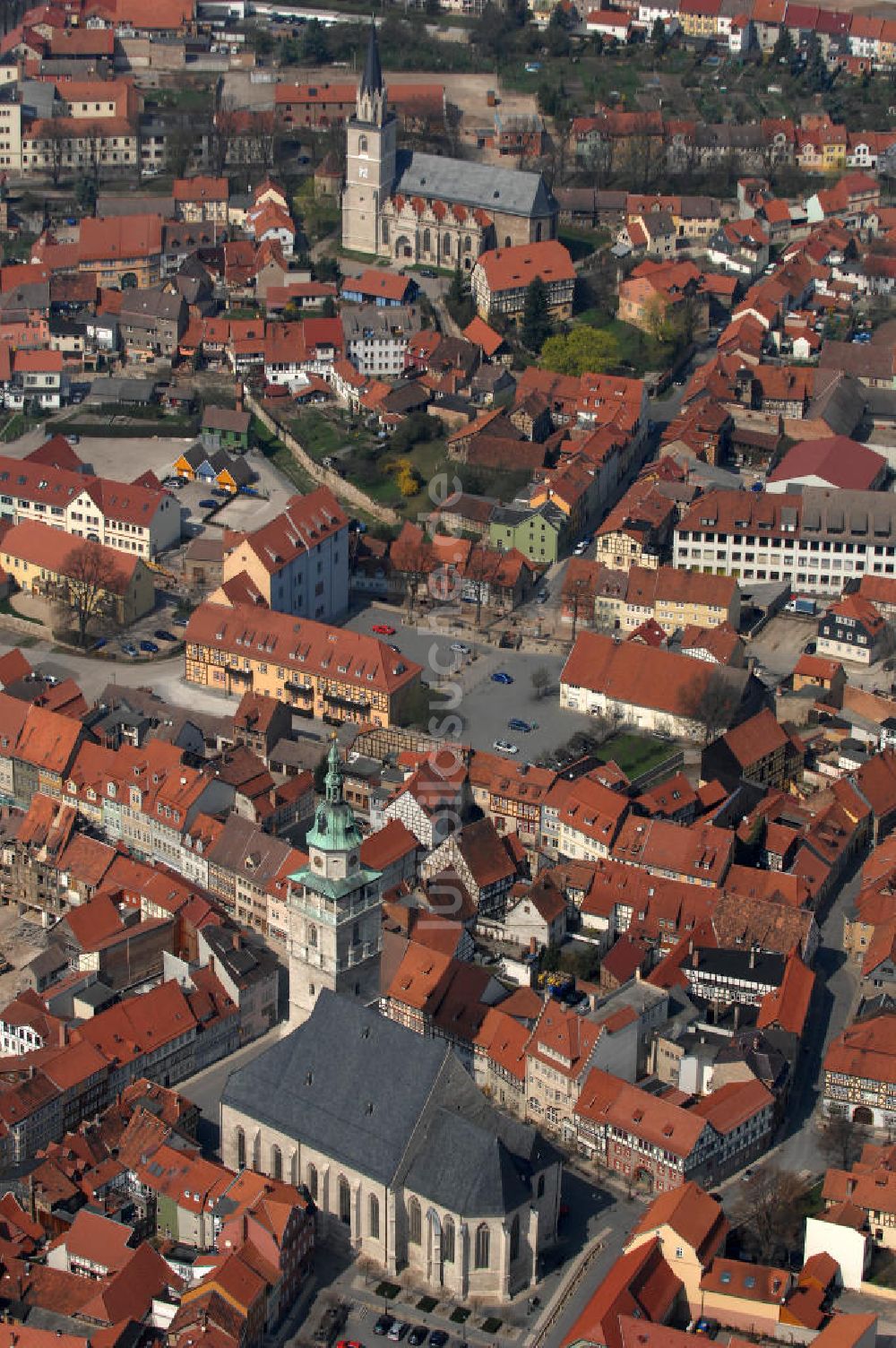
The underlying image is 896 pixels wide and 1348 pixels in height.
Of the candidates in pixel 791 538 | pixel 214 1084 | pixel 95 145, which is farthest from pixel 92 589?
pixel 95 145

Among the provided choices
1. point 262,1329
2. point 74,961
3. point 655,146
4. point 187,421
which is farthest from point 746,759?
point 655,146

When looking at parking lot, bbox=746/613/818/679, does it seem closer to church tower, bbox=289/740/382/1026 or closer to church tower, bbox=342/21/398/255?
church tower, bbox=289/740/382/1026

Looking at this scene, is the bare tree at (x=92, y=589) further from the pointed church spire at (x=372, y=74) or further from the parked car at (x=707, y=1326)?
the parked car at (x=707, y=1326)

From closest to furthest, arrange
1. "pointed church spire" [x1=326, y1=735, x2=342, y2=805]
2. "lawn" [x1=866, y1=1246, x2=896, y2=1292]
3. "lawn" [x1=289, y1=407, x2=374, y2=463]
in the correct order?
1. "lawn" [x1=866, y1=1246, x2=896, y2=1292]
2. "pointed church spire" [x1=326, y1=735, x2=342, y2=805]
3. "lawn" [x1=289, y1=407, x2=374, y2=463]

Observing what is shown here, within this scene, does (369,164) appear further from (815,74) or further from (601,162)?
(815,74)

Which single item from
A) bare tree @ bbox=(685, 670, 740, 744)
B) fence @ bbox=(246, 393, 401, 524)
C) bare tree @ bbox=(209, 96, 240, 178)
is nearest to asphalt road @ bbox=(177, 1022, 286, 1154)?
bare tree @ bbox=(685, 670, 740, 744)

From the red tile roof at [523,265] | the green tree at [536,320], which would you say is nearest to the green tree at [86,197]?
the red tile roof at [523,265]
